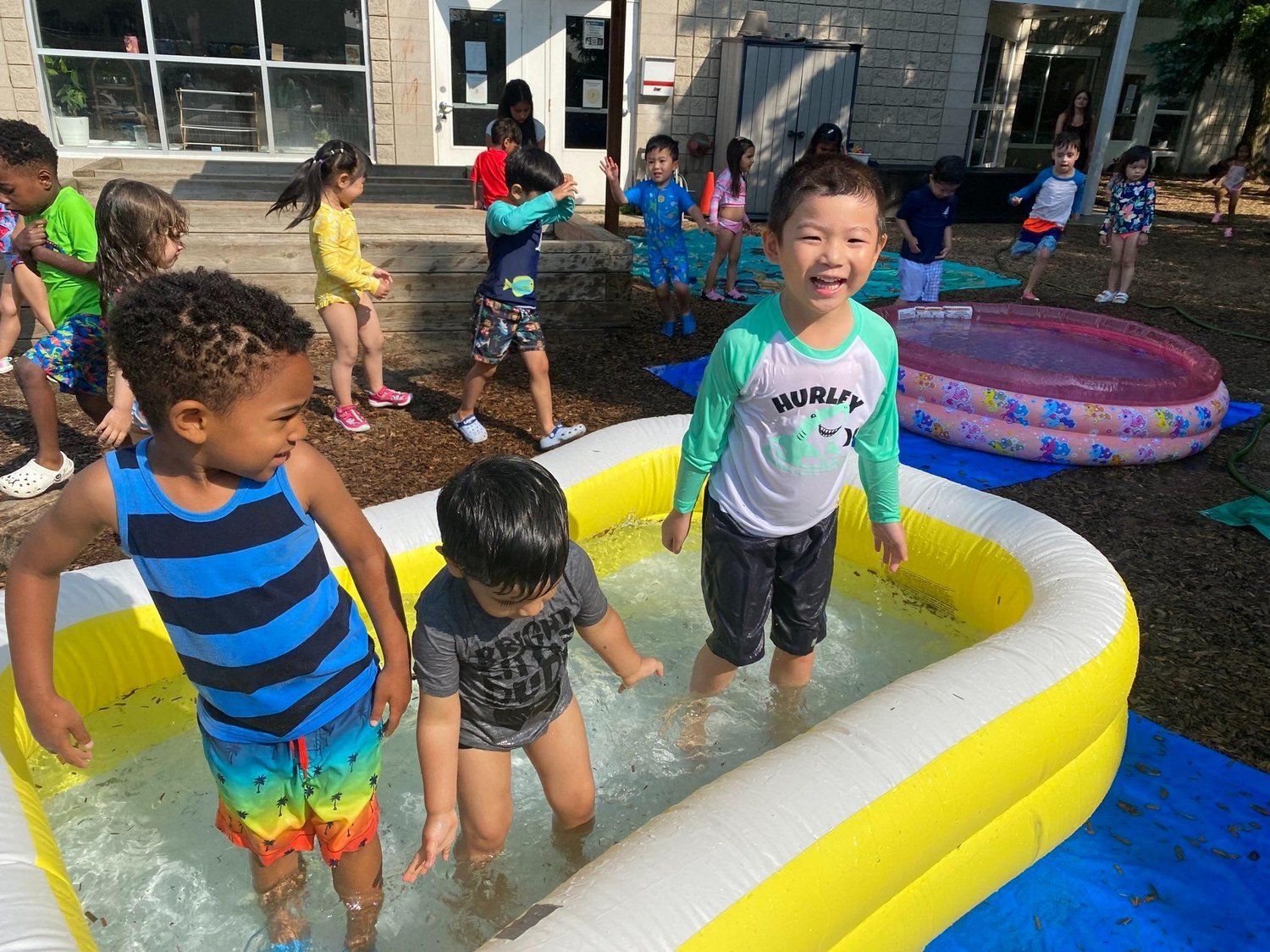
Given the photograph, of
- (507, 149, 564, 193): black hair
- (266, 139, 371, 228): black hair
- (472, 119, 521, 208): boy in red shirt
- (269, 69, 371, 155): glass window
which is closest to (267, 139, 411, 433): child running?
(266, 139, 371, 228): black hair

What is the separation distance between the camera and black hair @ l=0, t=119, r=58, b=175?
3443 mm

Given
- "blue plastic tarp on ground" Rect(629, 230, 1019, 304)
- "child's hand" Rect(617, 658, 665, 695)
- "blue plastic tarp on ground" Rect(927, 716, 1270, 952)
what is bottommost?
"blue plastic tarp on ground" Rect(927, 716, 1270, 952)

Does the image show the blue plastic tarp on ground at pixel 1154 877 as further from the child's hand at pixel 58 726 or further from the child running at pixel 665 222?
the child running at pixel 665 222

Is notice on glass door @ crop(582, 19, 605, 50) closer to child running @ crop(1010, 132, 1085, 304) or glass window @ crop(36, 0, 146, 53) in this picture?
glass window @ crop(36, 0, 146, 53)

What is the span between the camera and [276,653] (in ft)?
5.53

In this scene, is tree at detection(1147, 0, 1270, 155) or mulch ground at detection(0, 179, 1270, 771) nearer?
Result: mulch ground at detection(0, 179, 1270, 771)

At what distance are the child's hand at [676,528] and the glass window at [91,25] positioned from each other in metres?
10.5

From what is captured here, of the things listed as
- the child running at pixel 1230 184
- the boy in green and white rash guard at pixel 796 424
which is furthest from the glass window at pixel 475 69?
the child running at pixel 1230 184

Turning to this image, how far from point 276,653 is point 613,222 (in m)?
6.68

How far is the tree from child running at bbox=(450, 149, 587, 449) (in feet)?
47.1

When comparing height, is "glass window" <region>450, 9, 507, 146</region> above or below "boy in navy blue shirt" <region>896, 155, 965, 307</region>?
above

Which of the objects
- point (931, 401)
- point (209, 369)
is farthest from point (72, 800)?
point (931, 401)

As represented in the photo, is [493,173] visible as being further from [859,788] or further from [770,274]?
[859,788]

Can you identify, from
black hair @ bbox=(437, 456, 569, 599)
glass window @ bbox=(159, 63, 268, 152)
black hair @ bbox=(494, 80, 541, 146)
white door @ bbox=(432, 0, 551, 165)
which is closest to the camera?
→ black hair @ bbox=(437, 456, 569, 599)
